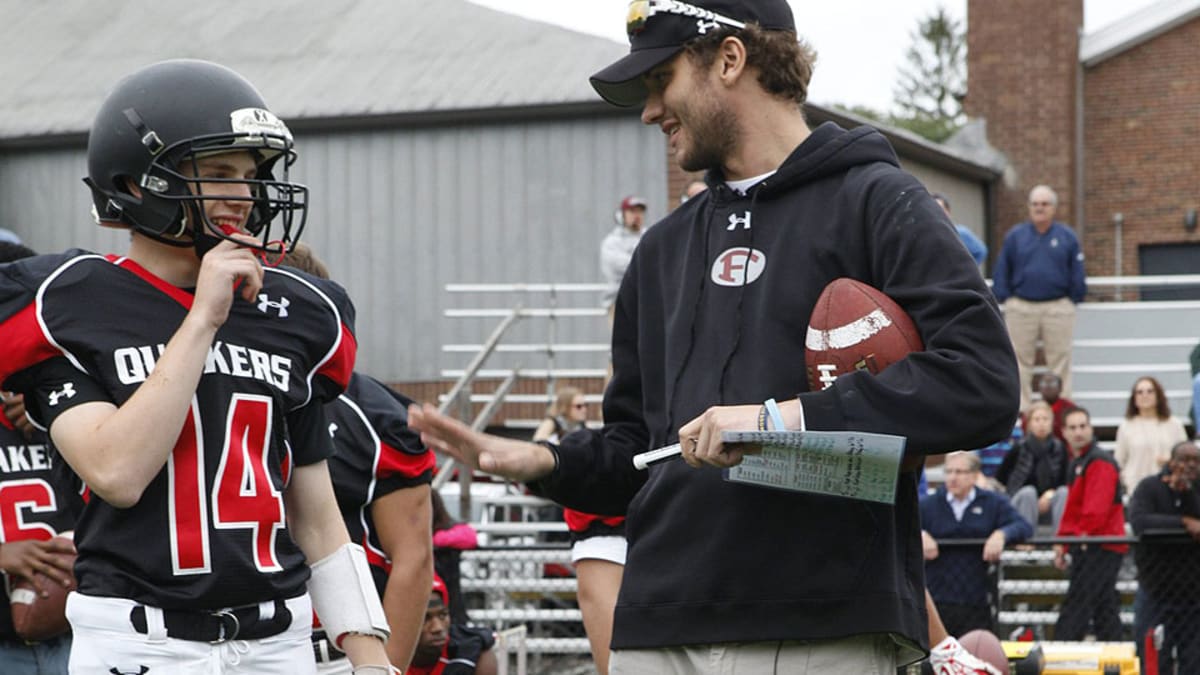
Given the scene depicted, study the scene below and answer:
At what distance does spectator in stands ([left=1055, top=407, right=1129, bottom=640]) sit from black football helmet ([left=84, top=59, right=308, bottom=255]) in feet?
25.5

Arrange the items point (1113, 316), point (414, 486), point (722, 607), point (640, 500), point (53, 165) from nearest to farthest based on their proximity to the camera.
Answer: point (722, 607) < point (640, 500) < point (414, 486) < point (1113, 316) < point (53, 165)

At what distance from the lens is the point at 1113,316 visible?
19.3m

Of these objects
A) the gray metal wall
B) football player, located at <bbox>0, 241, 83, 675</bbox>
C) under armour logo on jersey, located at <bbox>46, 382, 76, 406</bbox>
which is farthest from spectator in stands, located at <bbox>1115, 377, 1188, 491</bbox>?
under armour logo on jersey, located at <bbox>46, 382, 76, 406</bbox>

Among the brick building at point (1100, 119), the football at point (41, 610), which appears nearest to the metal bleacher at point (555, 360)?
the brick building at point (1100, 119)

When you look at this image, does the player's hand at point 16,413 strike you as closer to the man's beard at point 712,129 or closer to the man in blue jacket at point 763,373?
the man in blue jacket at point 763,373

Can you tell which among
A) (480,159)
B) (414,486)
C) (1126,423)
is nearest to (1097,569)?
(1126,423)

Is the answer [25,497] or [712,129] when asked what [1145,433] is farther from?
[712,129]

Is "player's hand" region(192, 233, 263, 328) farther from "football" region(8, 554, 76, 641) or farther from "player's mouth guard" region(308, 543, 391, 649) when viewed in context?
"football" region(8, 554, 76, 641)

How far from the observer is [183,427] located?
3.30 m

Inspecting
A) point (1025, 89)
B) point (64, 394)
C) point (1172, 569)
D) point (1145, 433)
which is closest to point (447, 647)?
point (64, 394)

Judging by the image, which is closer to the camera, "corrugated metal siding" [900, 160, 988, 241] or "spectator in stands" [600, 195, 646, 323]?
"spectator in stands" [600, 195, 646, 323]

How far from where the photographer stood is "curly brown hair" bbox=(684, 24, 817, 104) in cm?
352

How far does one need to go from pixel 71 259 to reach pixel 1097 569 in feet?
26.6

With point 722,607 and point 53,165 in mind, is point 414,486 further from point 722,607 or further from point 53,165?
point 53,165
